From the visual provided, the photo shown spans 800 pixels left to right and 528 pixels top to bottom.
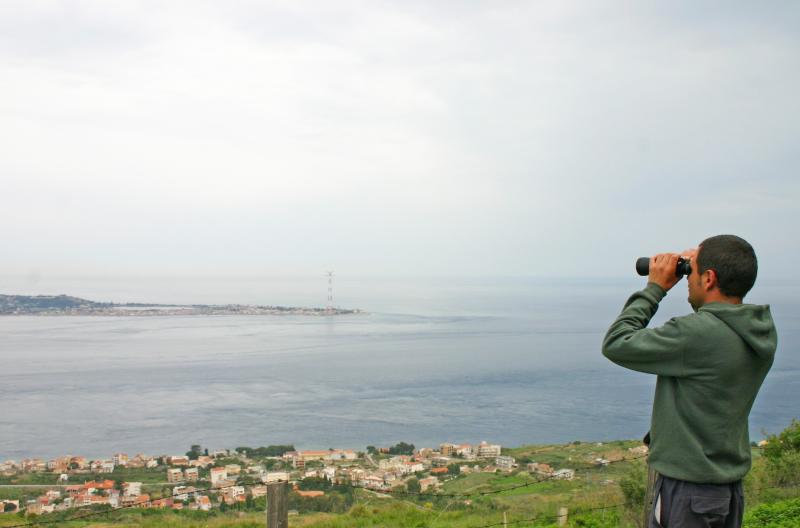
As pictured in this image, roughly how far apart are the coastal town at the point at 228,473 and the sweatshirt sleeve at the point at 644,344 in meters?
7.87

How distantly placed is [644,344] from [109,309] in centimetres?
8241

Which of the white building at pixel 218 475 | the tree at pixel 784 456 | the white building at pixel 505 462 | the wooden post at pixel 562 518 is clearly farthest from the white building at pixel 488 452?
the wooden post at pixel 562 518

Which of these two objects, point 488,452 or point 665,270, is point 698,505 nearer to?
point 665,270

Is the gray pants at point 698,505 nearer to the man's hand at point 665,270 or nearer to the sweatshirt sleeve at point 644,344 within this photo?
the sweatshirt sleeve at point 644,344

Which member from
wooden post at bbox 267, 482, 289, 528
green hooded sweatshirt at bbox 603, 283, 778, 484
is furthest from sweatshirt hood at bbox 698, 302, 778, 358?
wooden post at bbox 267, 482, 289, 528

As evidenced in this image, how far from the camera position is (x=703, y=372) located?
1.34m

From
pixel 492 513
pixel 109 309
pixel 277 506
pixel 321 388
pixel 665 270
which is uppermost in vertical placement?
pixel 665 270

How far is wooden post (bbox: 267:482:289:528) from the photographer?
283cm

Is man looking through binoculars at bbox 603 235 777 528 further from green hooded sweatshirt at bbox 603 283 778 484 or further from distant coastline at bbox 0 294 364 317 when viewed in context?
distant coastline at bbox 0 294 364 317

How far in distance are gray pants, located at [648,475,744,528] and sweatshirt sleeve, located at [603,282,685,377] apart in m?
0.26

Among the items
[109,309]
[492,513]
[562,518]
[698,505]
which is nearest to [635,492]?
[562,518]

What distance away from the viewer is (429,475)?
41.2 feet

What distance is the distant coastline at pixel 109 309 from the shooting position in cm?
7350

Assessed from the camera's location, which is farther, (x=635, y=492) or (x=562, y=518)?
(x=635, y=492)
